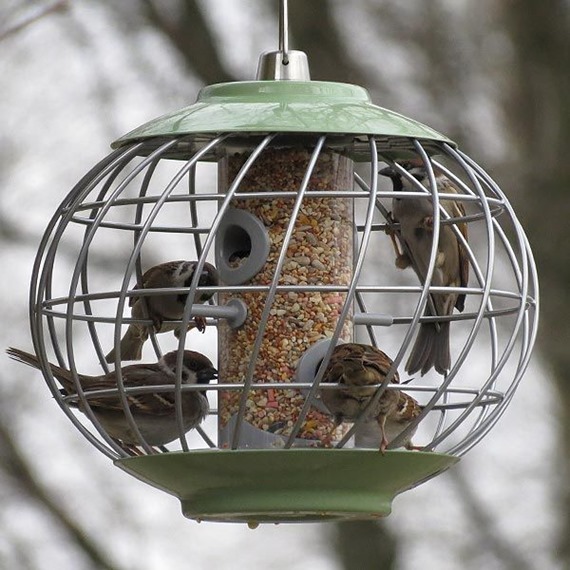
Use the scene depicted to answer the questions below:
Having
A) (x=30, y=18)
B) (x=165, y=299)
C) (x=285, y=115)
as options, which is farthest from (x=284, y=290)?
(x=30, y=18)

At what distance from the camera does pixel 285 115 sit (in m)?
4.61

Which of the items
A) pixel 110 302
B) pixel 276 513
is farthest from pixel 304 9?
pixel 276 513

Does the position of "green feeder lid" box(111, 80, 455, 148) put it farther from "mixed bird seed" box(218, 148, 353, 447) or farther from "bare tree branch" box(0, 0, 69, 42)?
"bare tree branch" box(0, 0, 69, 42)

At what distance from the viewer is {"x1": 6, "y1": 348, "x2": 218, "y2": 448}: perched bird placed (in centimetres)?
513

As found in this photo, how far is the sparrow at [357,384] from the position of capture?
15.1 feet

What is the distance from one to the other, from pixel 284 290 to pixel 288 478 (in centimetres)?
55

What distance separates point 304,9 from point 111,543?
383 cm

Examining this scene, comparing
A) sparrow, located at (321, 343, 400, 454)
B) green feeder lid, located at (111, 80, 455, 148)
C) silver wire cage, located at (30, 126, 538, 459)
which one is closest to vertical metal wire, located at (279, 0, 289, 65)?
green feeder lid, located at (111, 80, 455, 148)

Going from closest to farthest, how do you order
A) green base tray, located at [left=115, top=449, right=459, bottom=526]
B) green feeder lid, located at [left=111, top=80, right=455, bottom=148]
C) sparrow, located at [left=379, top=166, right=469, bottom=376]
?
green base tray, located at [left=115, top=449, right=459, bottom=526] < green feeder lid, located at [left=111, top=80, right=455, bottom=148] < sparrow, located at [left=379, top=166, right=469, bottom=376]

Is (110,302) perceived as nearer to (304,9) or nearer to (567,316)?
(304,9)

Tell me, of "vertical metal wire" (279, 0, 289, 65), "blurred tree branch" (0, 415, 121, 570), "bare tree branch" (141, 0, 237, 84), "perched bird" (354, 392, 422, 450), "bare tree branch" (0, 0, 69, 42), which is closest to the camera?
"bare tree branch" (0, 0, 69, 42)

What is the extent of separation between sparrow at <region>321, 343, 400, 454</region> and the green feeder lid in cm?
65

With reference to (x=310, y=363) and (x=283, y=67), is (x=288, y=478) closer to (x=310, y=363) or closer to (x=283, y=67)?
(x=310, y=363)

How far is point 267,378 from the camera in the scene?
16.4ft
